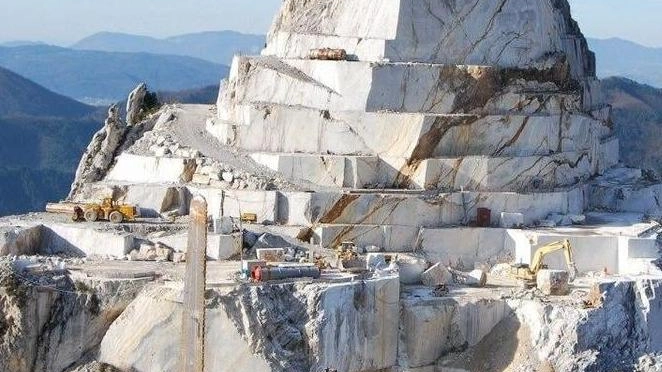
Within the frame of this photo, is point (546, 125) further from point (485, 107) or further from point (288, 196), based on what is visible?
point (288, 196)

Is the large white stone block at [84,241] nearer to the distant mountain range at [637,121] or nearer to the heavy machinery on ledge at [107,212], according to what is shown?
the heavy machinery on ledge at [107,212]

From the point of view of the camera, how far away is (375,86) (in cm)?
5066

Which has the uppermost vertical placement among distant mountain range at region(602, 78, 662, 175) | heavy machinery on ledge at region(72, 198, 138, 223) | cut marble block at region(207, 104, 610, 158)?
distant mountain range at region(602, 78, 662, 175)

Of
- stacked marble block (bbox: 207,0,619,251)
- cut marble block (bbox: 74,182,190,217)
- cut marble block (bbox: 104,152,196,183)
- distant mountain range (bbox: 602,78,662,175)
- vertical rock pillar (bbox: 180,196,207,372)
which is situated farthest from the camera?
distant mountain range (bbox: 602,78,662,175)

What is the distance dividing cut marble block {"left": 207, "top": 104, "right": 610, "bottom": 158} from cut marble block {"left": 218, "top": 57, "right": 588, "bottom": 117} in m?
0.46

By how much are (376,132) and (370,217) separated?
2.58 metres

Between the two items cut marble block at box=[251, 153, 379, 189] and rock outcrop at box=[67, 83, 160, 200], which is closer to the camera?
cut marble block at box=[251, 153, 379, 189]

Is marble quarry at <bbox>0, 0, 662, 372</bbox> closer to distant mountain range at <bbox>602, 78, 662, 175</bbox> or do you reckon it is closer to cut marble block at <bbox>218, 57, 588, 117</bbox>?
cut marble block at <bbox>218, 57, 588, 117</bbox>

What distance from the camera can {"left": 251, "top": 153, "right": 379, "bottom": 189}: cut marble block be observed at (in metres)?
49.9

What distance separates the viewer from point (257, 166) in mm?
50375

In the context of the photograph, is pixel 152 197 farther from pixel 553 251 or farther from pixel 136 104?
pixel 553 251

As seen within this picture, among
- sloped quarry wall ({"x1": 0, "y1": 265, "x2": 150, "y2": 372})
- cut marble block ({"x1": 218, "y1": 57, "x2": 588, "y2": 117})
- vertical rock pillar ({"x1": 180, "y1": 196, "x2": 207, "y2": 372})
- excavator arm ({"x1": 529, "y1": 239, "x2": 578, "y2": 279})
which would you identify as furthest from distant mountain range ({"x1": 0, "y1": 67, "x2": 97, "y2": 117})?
vertical rock pillar ({"x1": 180, "y1": 196, "x2": 207, "y2": 372})

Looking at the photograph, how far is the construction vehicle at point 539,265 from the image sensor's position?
48312 millimetres

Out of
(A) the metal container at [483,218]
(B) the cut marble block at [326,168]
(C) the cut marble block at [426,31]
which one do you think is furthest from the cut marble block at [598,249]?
(C) the cut marble block at [426,31]
